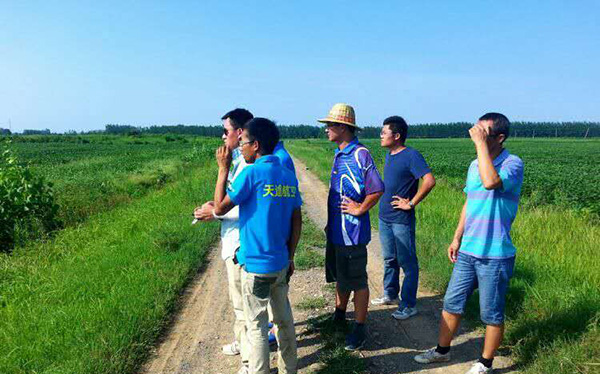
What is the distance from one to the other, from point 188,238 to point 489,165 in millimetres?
5361

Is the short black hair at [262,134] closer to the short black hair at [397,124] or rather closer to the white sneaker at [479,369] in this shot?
the short black hair at [397,124]

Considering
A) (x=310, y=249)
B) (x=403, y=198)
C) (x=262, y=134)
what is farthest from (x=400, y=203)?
(x=310, y=249)

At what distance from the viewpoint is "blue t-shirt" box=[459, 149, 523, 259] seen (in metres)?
2.99

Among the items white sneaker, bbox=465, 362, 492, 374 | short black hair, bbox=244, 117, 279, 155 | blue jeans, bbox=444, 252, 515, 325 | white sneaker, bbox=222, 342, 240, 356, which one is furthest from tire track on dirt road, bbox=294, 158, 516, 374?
short black hair, bbox=244, 117, 279, 155

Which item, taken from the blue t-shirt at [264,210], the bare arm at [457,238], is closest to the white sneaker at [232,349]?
the blue t-shirt at [264,210]

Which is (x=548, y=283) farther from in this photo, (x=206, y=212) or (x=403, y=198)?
(x=206, y=212)

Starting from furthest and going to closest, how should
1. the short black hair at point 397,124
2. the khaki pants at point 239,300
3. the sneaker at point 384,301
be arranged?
the sneaker at point 384,301 < the short black hair at point 397,124 < the khaki pants at point 239,300

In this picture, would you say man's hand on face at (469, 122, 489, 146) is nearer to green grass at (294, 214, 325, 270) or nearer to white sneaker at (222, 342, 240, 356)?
white sneaker at (222, 342, 240, 356)

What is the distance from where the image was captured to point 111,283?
5000 millimetres

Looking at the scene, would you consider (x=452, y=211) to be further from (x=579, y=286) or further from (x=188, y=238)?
(x=188, y=238)

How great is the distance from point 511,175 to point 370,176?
1127 mm

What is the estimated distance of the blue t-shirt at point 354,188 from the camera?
361 cm

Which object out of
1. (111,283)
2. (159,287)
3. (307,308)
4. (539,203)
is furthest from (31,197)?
(539,203)

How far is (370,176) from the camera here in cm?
360
